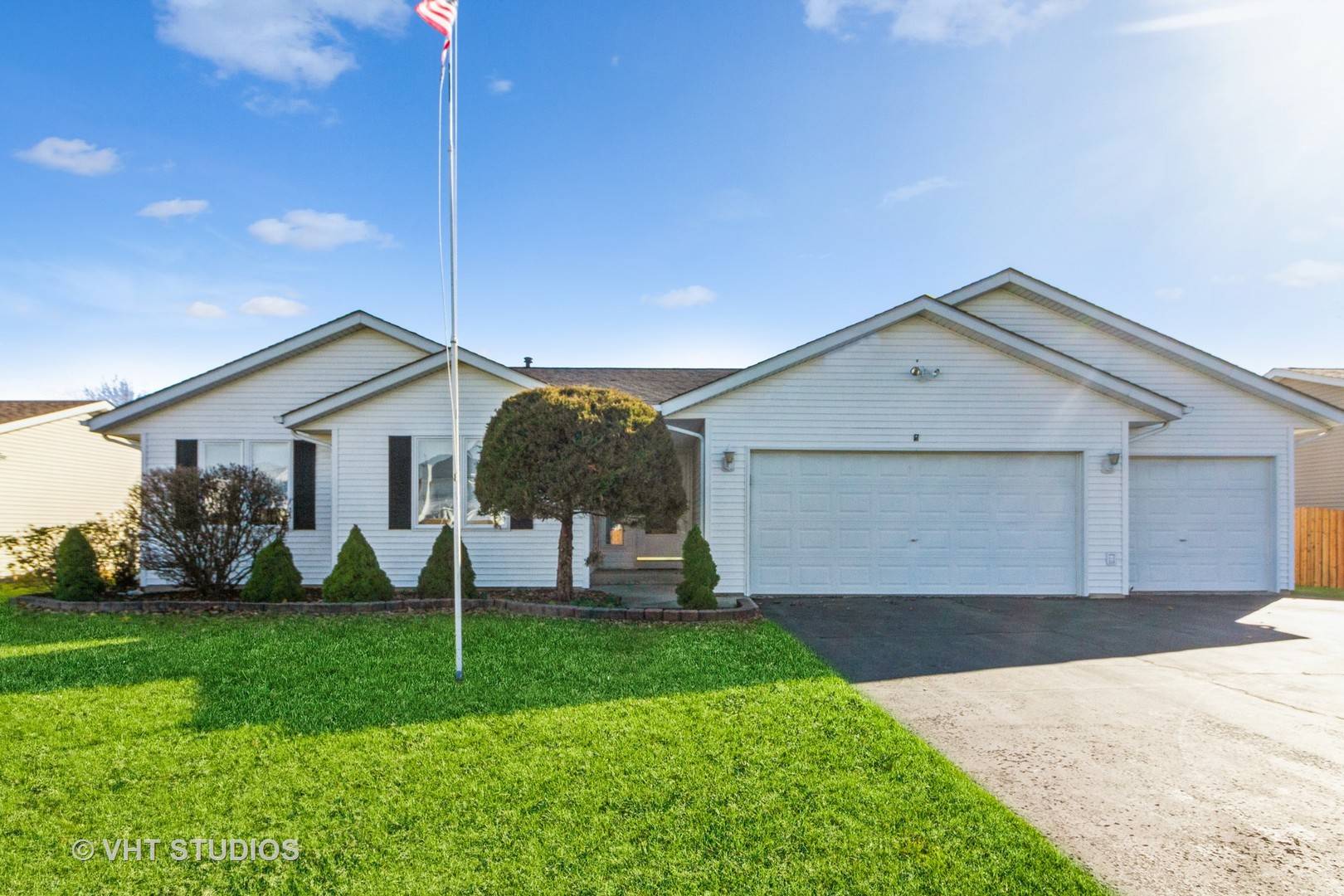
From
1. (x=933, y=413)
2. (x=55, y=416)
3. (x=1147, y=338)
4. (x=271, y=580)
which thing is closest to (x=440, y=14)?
(x=271, y=580)

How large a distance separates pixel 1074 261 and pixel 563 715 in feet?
44.4


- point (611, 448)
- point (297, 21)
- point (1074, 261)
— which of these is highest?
point (297, 21)

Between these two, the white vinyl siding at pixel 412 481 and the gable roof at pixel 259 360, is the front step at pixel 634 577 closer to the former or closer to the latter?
the white vinyl siding at pixel 412 481

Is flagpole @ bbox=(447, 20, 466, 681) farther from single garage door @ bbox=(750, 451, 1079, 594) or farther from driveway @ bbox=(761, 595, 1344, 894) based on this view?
single garage door @ bbox=(750, 451, 1079, 594)

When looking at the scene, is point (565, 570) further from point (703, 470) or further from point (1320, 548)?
point (1320, 548)

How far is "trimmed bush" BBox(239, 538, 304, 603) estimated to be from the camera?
31.6 ft

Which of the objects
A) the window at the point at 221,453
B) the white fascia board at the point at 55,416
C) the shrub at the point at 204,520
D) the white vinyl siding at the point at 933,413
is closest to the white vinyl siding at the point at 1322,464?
the white vinyl siding at the point at 933,413

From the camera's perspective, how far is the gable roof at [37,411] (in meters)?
15.8

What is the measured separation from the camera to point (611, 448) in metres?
8.88

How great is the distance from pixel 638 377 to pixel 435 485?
20.5ft

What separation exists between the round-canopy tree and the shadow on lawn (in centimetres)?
154

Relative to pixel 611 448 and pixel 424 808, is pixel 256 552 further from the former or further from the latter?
pixel 424 808

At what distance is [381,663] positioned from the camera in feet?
21.4

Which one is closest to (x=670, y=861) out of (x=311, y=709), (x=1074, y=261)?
(x=311, y=709)
